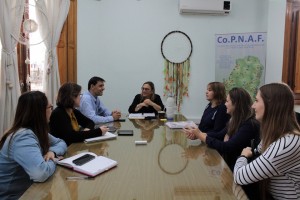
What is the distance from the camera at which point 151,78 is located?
176 inches

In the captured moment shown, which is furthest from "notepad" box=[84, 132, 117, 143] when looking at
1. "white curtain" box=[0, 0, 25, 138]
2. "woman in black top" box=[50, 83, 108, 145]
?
"white curtain" box=[0, 0, 25, 138]

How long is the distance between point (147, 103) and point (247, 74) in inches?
66.3

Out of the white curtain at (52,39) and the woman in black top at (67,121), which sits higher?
the white curtain at (52,39)

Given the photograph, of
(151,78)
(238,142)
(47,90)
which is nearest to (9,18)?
(47,90)

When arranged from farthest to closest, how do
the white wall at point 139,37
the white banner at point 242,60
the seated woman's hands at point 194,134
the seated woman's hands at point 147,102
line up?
the white wall at point 139,37 → the white banner at point 242,60 → the seated woman's hands at point 147,102 → the seated woman's hands at point 194,134

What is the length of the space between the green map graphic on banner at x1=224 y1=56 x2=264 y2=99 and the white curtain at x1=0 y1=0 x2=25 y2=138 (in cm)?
290

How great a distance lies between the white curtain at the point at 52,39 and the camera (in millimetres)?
3623

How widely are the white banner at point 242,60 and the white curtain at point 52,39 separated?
91.8 inches

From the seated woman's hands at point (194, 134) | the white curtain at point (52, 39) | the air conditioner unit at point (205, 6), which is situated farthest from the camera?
the air conditioner unit at point (205, 6)

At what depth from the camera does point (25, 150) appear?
135 centimetres

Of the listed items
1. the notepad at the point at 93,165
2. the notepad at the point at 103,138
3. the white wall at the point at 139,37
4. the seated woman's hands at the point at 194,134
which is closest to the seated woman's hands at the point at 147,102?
the white wall at the point at 139,37

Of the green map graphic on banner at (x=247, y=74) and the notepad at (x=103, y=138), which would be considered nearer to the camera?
the notepad at (x=103, y=138)

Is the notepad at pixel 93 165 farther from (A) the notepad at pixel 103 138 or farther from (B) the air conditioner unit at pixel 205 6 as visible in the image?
(B) the air conditioner unit at pixel 205 6

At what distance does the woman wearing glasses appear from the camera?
3408 mm
